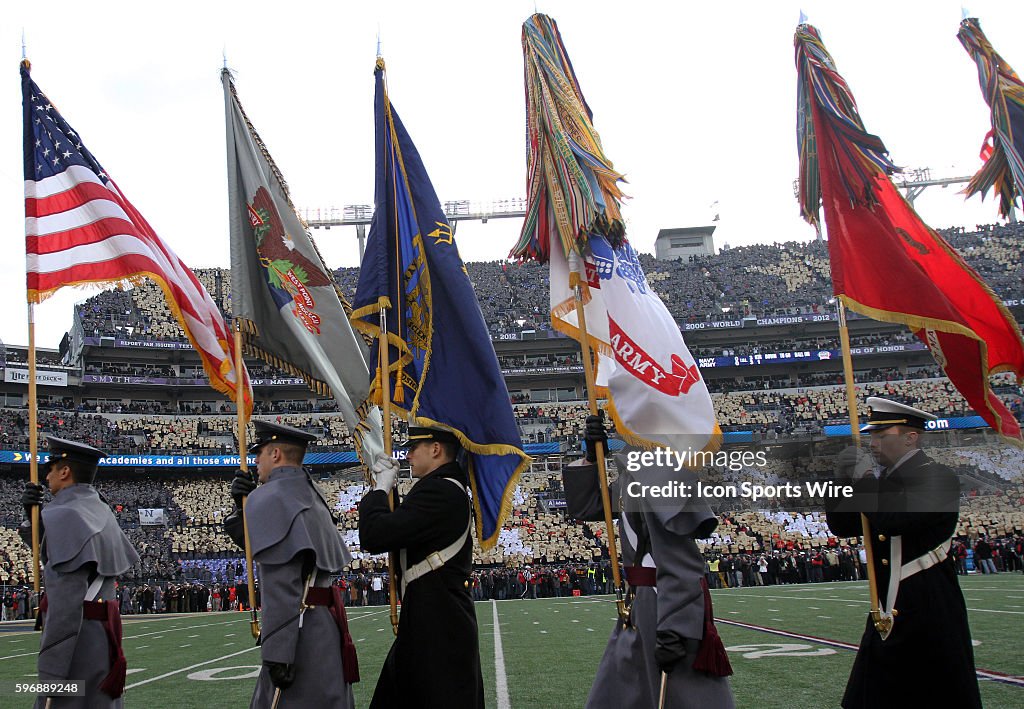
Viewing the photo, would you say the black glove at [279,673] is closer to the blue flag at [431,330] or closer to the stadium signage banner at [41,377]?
the blue flag at [431,330]

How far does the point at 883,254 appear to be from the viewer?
5523 millimetres

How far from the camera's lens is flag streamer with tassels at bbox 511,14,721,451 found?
5.52 meters

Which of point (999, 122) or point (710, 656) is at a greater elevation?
point (999, 122)

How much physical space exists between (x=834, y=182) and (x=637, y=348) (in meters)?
1.66

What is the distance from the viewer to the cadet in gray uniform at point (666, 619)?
165 inches

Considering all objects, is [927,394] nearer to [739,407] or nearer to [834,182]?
[739,407]

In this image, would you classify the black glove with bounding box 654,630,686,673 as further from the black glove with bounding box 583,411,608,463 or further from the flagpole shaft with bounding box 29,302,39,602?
the flagpole shaft with bounding box 29,302,39,602

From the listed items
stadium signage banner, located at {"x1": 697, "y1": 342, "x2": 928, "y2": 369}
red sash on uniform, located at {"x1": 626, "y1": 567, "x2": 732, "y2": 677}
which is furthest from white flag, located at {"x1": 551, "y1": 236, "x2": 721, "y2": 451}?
stadium signage banner, located at {"x1": 697, "y1": 342, "x2": 928, "y2": 369}

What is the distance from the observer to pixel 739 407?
1752 inches

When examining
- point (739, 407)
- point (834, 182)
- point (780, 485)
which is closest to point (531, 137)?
point (834, 182)

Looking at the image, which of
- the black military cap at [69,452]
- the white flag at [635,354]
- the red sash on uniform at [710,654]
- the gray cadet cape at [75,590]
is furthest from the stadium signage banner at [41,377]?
the red sash on uniform at [710,654]

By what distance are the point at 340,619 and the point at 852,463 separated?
A: 2719 millimetres

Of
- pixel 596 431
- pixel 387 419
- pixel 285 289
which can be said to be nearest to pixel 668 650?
pixel 596 431

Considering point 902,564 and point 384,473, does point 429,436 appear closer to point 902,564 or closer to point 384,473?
point 384,473
